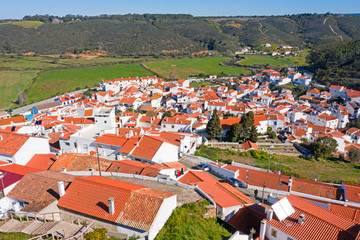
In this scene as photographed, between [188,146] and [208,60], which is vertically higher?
[208,60]

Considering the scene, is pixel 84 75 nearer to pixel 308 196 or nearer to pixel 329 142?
pixel 329 142

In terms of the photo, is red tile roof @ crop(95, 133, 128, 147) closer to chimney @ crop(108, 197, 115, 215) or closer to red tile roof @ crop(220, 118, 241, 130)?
chimney @ crop(108, 197, 115, 215)

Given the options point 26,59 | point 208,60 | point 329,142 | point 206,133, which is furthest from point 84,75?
point 329,142

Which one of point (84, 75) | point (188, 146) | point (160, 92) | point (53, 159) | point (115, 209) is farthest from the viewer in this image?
point (84, 75)

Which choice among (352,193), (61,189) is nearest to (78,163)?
(61,189)

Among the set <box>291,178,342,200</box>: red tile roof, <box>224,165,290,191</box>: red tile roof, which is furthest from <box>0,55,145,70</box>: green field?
<box>291,178,342,200</box>: red tile roof

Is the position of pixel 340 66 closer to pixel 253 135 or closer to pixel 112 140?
pixel 253 135

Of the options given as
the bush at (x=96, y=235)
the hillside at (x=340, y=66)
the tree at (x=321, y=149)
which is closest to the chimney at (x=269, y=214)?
the bush at (x=96, y=235)
